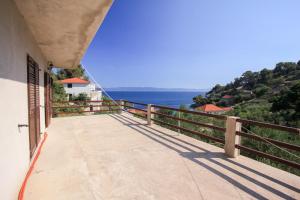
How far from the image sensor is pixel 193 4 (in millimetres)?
7672

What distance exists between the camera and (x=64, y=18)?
2826 mm

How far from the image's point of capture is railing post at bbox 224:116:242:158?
3.68 m

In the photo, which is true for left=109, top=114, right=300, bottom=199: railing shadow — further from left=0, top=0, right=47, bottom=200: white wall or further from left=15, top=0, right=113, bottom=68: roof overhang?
left=15, top=0, right=113, bottom=68: roof overhang

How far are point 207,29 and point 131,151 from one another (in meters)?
9.93

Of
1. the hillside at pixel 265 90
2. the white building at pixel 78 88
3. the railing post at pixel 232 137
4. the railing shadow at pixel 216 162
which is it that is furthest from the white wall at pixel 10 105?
the white building at pixel 78 88

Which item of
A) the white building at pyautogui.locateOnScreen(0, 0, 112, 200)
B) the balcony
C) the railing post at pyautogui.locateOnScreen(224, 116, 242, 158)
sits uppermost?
the white building at pyautogui.locateOnScreen(0, 0, 112, 200)

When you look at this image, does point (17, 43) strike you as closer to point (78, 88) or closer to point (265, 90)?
point (78, 88)

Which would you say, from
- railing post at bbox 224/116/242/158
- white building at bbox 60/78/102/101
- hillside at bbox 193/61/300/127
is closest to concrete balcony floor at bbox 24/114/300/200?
railing post at bbox 224/116/242/158

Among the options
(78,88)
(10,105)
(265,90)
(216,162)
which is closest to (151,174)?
(216,162)

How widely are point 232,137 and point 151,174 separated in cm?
178

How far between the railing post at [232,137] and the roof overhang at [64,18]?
297 centimetres

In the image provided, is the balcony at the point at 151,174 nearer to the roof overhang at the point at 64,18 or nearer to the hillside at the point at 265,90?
the roof overhang at the point at 64,18

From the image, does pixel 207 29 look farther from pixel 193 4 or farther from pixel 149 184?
pixel 149 184

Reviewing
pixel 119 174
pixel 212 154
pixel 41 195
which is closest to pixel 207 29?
pixel 212 154
